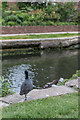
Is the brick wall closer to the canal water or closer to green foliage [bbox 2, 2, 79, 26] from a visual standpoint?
green foliage [bbox 2, 2, 79, 26]

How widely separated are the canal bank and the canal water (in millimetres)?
1393

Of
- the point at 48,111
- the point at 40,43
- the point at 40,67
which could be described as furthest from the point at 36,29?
the point at 48,111

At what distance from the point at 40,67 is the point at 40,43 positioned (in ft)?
21.3

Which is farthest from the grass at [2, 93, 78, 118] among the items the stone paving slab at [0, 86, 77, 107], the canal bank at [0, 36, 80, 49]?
the canal bank at [0, 36, 80, 49]

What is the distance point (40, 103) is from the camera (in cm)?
561

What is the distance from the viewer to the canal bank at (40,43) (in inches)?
754

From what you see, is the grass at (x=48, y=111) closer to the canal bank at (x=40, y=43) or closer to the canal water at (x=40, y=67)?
the canal water at (x=40, y=67)

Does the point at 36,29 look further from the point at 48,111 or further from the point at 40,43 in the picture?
the point at 48,111

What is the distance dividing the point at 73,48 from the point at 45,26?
494 cm

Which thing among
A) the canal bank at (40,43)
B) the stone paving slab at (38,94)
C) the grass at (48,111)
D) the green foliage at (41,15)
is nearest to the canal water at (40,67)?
the canal bank at (40,43)

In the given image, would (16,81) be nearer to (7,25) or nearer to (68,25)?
(7,25)

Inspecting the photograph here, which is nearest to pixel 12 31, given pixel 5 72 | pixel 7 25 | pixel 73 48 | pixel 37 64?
pixel 7 25

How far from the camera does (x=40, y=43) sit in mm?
19750

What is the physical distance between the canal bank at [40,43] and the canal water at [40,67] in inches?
54.8
